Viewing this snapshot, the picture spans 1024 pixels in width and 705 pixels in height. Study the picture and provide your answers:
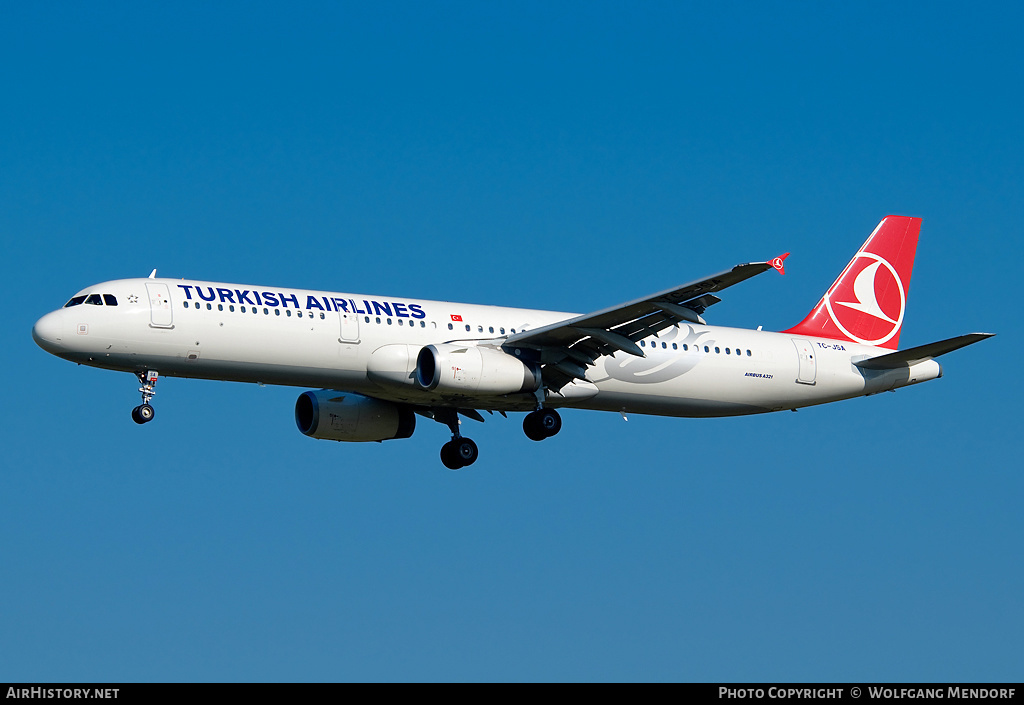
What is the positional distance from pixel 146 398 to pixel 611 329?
13.1 metres

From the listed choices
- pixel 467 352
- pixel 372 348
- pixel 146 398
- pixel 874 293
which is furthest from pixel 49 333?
pixel 874 293

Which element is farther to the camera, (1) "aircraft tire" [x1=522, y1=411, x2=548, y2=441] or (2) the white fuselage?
(1) "aircraft tire" [x1=522, y1=411, x2=548, y2=441]

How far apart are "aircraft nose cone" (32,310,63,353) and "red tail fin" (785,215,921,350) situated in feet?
78.4

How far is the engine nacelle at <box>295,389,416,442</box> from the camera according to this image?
4447 cm

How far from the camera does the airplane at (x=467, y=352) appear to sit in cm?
3803

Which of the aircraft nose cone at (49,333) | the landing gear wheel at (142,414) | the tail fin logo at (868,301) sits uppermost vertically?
the tail fin logo at (868,301)

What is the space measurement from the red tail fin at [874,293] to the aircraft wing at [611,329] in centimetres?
952

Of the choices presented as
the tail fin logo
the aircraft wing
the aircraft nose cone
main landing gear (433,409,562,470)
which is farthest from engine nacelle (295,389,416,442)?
the tail fin logo

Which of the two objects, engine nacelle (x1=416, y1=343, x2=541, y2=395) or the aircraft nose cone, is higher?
the aircraft nose cone

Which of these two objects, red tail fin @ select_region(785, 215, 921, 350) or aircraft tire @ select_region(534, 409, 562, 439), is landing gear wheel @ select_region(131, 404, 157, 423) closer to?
aircraft tire @ select_region(534, 409, 562, 439)

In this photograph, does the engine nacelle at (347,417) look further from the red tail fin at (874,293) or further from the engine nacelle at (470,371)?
the red tail fin at (874,293)

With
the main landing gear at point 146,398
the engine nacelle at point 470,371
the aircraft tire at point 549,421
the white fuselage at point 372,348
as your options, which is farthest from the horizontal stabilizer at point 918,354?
the main landing gear at point 146,398

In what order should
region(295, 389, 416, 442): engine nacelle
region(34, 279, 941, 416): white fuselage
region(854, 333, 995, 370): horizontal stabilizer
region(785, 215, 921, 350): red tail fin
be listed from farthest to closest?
region(785, 215, 921, 350): red tail fin
region(295, 389, 416, 442): engine nacelle
region(854, 333, 995, 370): horizontal stabilizer
region(34, 279, 941, 416): white fuselage

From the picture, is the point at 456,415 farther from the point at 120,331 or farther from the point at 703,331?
the point at 120,331
